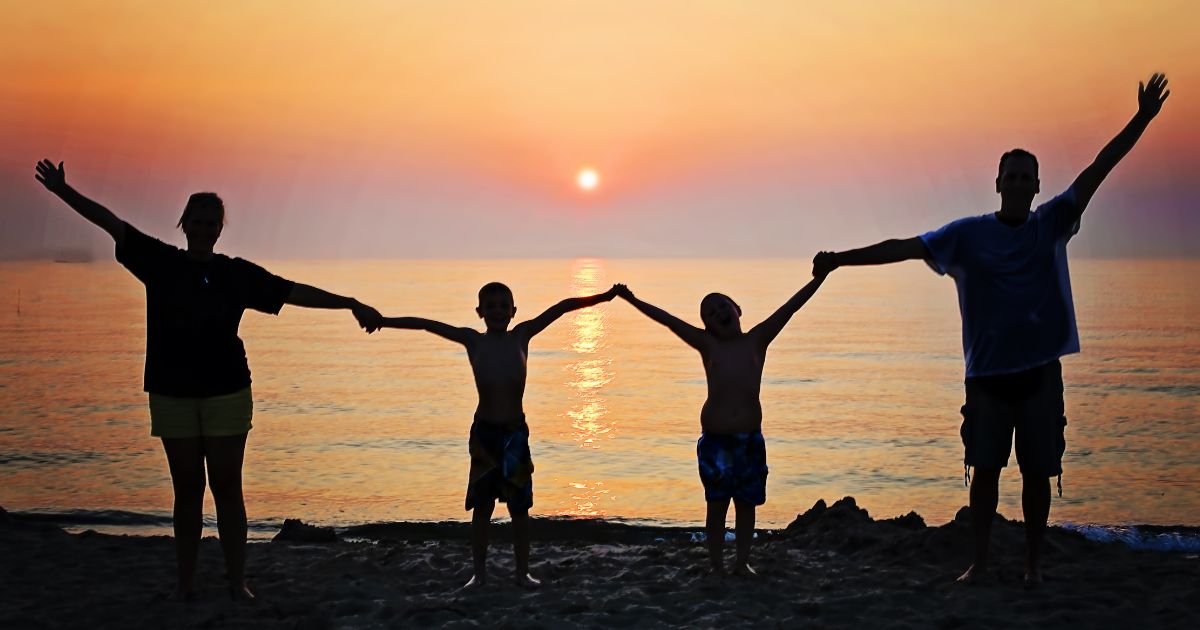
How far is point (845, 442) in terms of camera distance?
16516 millimetres

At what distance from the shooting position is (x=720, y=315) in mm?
6461

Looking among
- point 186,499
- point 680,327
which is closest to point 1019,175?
point 680,327

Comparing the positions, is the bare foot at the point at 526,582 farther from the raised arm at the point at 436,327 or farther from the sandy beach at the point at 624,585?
the raised arm at the point at 436,327

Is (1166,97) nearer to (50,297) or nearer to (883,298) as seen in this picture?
→ (883,298)

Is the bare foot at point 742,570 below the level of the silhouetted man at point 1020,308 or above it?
below

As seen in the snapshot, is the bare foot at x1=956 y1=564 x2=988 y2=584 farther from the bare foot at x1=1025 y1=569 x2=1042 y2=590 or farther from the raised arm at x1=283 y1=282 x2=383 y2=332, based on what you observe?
the raised arm at x1=283 y1=282 x2=383 y2=332

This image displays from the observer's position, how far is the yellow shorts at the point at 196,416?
17.4 ft

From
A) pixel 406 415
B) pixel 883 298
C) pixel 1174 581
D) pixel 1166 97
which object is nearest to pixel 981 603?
pixel 1174 581

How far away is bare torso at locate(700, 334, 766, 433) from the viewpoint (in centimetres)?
636

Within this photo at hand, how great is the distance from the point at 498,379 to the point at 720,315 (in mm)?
1525

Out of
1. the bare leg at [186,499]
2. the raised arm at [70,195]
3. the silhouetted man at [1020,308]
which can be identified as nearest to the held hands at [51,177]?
the raised arm at [70,195]

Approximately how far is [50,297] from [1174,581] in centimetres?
7438

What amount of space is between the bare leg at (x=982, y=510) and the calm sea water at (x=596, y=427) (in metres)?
4.76

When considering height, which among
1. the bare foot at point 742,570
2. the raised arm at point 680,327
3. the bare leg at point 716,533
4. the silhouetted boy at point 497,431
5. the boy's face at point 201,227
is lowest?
the bare foot at point 742,570
